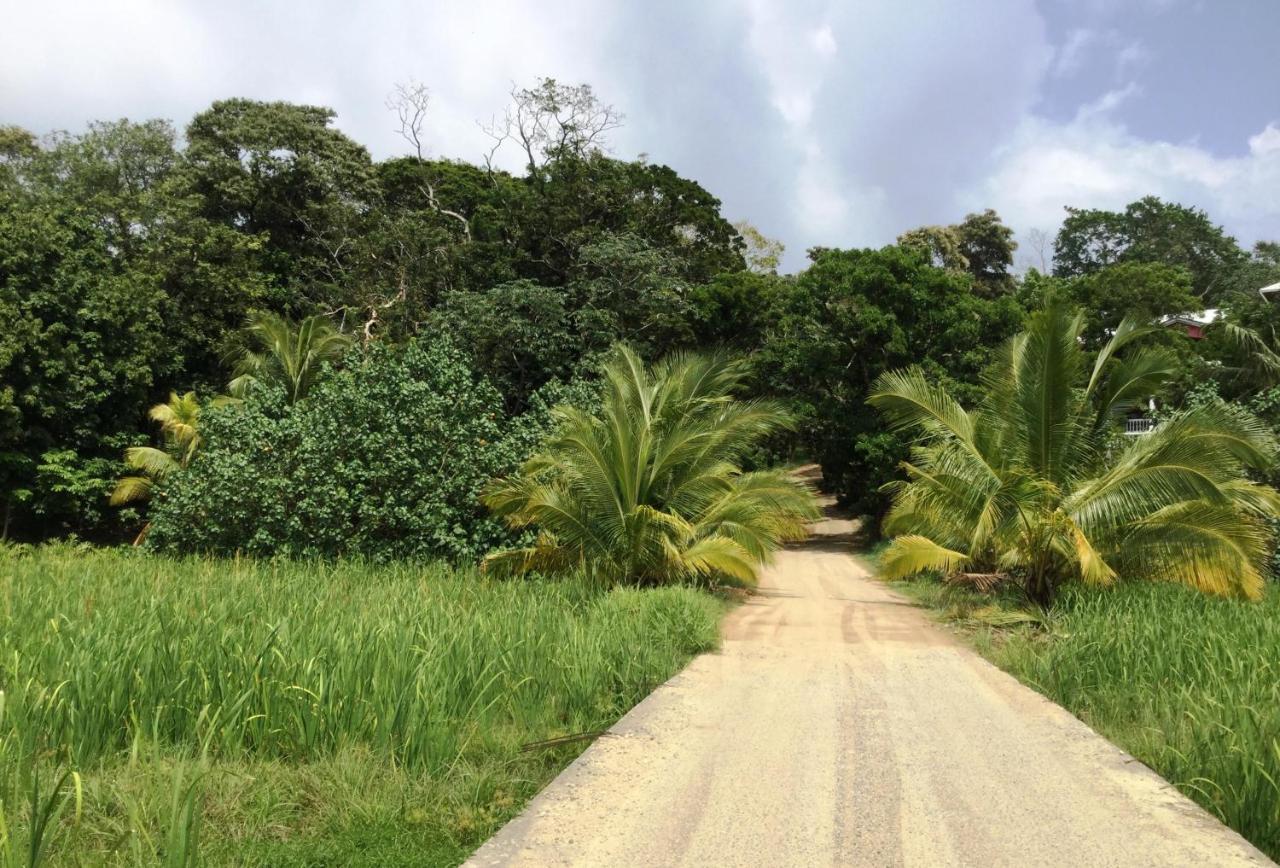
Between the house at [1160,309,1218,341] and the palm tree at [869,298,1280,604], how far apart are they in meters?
17.7

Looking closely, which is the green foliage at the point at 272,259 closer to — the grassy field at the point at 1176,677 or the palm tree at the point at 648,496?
the palm tree at the point at 648,496

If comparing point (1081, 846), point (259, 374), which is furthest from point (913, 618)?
point (259, 374)

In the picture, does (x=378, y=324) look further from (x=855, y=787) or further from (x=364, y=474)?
(x=855, y=787)

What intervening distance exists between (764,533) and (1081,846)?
403 inches

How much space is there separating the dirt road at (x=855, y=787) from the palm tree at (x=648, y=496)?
17.9ft

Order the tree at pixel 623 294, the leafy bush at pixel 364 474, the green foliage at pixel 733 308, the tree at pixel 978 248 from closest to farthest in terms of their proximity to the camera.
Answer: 1. the leafy bush at pixel 364 474
2. the tree at pixel 623 294
3. the green foliage at pixel 733 308
4. the tree at pixel 978 248

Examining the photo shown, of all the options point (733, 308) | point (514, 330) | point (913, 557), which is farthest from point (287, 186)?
point (913, 557)

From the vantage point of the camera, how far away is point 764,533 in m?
14.5

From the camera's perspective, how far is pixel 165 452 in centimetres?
2520

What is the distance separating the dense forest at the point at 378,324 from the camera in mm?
16922

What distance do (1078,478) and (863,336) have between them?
12.7 meters

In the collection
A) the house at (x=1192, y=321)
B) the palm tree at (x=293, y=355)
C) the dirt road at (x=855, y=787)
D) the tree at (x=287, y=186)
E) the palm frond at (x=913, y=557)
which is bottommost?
the dirt road at (x=855, y=787)

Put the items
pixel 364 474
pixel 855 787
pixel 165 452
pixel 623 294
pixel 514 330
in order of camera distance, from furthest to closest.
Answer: pixel 165 452 → pixel 623 294 → pixel 514 330 → pixel 364 474 → pixel 855 787

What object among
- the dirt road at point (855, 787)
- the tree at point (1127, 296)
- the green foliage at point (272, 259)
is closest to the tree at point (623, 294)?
the green foliage at point (272, 259)
